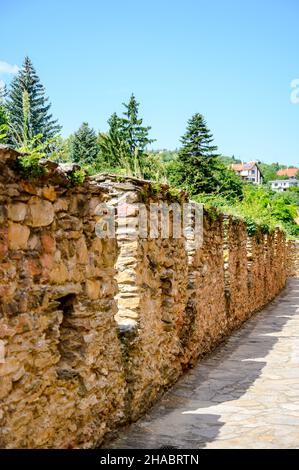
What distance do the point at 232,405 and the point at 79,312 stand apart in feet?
9.13

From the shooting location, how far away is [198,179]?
32156mm

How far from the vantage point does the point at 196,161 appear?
33.3 metres

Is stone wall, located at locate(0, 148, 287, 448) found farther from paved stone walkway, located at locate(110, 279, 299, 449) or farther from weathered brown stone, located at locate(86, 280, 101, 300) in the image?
paved stone walkway, located at locate(110, 279, 299, 449)

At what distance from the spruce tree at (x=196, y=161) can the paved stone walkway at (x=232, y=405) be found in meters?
22.8

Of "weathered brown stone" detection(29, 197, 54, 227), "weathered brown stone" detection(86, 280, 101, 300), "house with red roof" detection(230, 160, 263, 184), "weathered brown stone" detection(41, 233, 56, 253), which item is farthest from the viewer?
"house with red roof" detection(230, 160, 263, 184)

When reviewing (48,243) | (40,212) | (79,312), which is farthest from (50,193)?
(79,312)

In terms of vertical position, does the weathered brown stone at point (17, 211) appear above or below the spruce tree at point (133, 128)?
below

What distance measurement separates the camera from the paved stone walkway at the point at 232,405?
507cm

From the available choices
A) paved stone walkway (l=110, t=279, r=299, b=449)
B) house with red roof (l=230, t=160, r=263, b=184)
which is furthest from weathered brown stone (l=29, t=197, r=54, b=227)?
house with red roof (l=230, t=160, r=263, b=184)

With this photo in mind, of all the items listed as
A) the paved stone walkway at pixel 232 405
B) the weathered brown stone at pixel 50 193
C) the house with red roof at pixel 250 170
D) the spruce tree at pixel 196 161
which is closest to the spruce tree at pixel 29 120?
the weathered brown stone at pixel 50 193

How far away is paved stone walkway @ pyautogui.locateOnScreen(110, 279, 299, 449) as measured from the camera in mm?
5070

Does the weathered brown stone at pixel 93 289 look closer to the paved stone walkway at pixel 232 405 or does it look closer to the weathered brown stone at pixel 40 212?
the weathered brown stone at pixel 40 212

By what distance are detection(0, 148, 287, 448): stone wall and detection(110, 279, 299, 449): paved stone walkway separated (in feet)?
0.78

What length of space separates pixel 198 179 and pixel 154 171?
2525 centimetres
